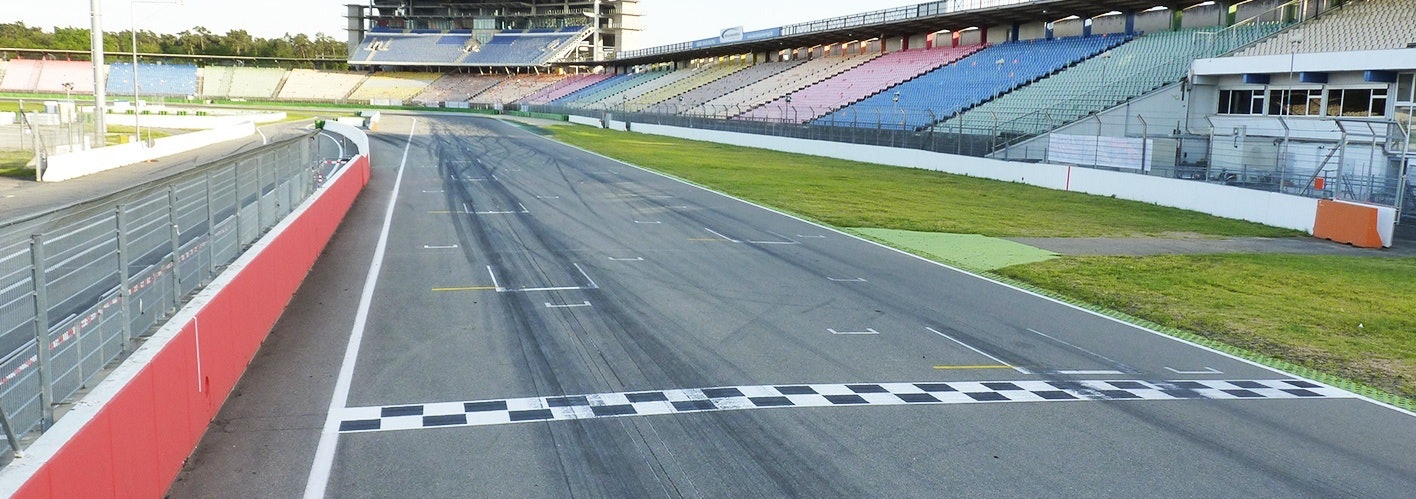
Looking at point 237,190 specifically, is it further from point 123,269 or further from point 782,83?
point 782,83

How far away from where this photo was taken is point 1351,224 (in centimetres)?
2206

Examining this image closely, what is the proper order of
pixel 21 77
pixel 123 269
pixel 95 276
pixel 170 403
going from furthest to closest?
pixel 21 77, pixel 123 269, pixel 170 403, pixel 95 276

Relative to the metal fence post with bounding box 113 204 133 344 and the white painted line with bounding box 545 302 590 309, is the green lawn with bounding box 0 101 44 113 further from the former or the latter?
the metal fence post with bounding box 113 204 133 344

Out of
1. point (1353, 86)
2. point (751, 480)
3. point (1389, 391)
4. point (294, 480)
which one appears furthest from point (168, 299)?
point (1353, 86)

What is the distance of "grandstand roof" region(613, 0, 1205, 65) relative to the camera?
166 feet

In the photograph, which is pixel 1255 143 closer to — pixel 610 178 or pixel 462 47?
pixel 610 178

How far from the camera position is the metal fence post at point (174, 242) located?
28.7 feet

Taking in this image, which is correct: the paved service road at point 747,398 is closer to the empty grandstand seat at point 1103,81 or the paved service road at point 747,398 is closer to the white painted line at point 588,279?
the white painted line at point 588,279

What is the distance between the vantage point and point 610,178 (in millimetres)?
33875

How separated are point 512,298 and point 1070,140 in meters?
24.5

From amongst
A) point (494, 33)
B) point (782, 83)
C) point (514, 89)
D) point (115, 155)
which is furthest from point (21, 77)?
point (115, 155)

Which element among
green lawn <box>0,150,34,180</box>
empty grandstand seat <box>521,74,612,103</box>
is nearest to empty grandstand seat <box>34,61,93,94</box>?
empty grandstand seat <box>521,74,612,103</box>

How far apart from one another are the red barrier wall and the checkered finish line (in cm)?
116

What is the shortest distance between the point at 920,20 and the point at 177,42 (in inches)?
5865
